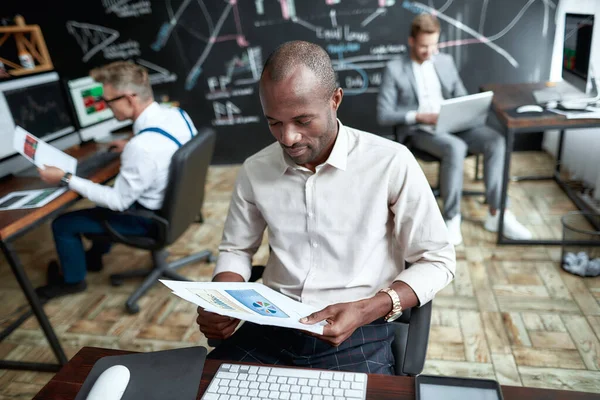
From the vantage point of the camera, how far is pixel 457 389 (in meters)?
0.69

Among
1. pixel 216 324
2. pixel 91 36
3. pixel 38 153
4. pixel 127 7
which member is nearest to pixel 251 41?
pixel 127 7

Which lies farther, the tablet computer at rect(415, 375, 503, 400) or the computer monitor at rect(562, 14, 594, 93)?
the computer monitor at rect(562, 14, 594, 93)

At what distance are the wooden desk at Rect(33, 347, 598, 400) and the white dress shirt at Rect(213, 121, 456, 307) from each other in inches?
12.8

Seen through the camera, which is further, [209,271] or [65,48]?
[65,48]

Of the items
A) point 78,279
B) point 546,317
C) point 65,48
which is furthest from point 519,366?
point 65,48

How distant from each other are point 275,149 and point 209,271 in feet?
4.89

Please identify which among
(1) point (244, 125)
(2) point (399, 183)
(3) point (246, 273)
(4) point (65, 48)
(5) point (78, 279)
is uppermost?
(4) point (65, 48)

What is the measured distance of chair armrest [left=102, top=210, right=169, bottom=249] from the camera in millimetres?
1980

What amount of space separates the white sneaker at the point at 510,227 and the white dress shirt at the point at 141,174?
1.82 m

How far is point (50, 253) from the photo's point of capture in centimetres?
296

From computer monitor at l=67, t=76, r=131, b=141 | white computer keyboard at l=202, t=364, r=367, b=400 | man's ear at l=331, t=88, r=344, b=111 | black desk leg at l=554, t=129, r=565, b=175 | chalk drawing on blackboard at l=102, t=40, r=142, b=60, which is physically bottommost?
black desk leg at l=554, t=129, r=565, b=175

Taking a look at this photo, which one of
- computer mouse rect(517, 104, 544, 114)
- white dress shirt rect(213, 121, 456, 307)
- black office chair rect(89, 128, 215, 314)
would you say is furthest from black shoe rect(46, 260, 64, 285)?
computer mouse rect(517, 104, 544, 114)

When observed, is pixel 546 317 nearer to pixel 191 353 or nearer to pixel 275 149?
pixel 275 149

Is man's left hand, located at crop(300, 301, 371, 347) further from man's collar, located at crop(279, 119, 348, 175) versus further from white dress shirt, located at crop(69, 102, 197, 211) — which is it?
white dress shirt, located at crop(69, 102, 197, 211)
